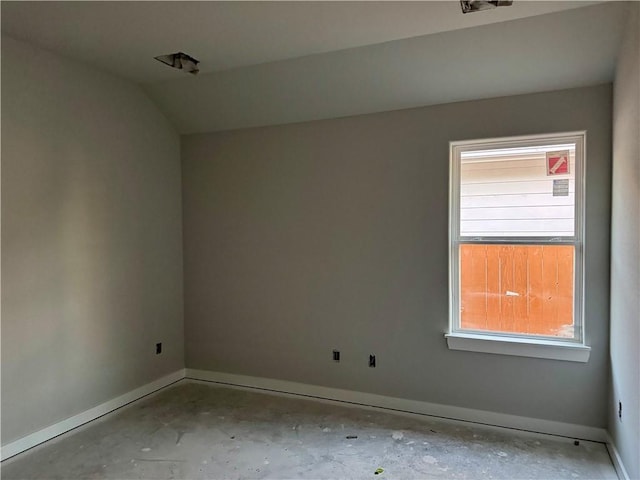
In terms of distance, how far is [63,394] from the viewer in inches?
122

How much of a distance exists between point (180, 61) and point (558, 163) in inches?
111

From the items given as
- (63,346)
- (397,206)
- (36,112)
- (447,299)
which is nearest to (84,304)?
(63,346)

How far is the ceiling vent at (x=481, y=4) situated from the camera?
7.50ft

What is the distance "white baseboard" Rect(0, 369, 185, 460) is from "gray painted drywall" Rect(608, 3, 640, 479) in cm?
351

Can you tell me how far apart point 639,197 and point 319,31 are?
1.96 meters

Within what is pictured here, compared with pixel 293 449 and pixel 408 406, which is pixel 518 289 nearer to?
pixel 408 406

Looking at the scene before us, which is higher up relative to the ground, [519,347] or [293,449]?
[519,347]

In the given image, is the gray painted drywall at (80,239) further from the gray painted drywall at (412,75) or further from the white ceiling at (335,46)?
the gray painted drywall at (412,75)

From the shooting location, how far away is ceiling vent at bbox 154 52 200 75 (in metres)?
3.08

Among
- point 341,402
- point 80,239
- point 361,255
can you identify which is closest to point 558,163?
point 361,255

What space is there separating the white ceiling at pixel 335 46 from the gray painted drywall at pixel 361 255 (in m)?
0.21

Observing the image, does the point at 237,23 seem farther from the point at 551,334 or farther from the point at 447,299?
the point at 551,334

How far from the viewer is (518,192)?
3.14 m

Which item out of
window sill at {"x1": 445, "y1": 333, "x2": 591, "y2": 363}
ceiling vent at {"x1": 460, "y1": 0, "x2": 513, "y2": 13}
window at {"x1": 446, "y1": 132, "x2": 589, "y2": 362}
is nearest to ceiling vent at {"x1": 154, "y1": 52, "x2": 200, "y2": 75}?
ceiling vent at {"x1": 460, "y1": 0, "x2": 513, "y2": 13}
